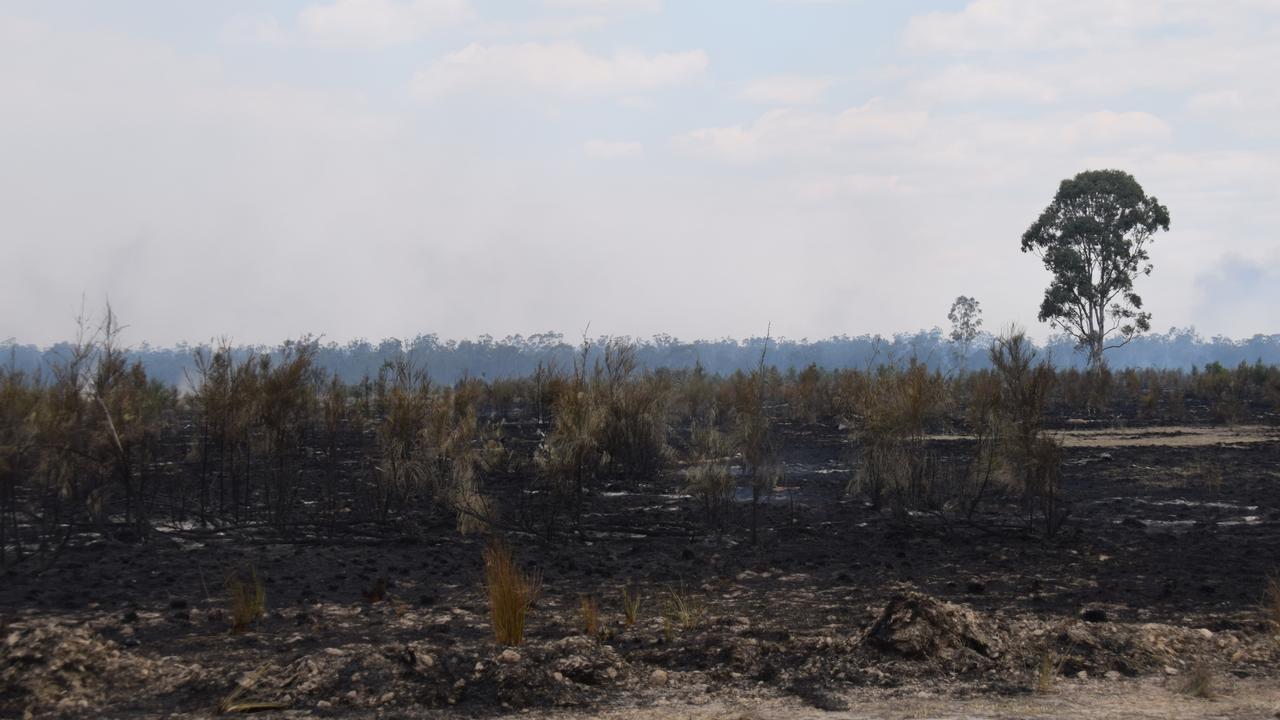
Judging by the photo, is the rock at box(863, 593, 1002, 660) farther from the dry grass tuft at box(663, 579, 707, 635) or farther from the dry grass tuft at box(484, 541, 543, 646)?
the dry grass tuft at box(484, 541, 543, 646)

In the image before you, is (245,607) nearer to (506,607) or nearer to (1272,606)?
(506,607)

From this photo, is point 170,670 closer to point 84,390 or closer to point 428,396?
point 84,390

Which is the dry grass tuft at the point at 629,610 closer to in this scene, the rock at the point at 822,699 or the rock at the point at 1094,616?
the rock at the point at 822,699

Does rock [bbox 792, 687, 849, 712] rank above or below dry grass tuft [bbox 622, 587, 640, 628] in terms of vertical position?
below

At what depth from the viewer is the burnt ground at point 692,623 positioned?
5730 millimetres

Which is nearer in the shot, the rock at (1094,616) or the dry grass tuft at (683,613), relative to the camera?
the dry grass tuft at (683,613)

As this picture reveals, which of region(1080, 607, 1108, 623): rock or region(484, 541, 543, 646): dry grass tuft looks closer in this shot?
region(484, 541, 543, 646): dry grass tuft

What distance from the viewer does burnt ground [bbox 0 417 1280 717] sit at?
5730mm

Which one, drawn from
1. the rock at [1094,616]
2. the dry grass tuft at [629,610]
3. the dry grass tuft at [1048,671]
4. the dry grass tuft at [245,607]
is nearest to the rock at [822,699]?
the dry grass tuft at [1048,671]

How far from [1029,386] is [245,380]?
367 inches

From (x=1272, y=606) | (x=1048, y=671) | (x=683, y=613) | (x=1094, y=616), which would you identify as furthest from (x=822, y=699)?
(x=1272, y=606)

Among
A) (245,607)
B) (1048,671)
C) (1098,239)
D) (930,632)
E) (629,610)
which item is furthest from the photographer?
(1098,239)

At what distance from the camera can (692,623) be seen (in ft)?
23.6

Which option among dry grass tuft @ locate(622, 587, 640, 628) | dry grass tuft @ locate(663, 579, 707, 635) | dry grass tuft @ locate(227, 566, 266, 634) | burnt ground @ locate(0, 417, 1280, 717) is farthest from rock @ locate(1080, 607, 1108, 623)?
dry grass tuft @ locate(227, 566, 266, 634)
